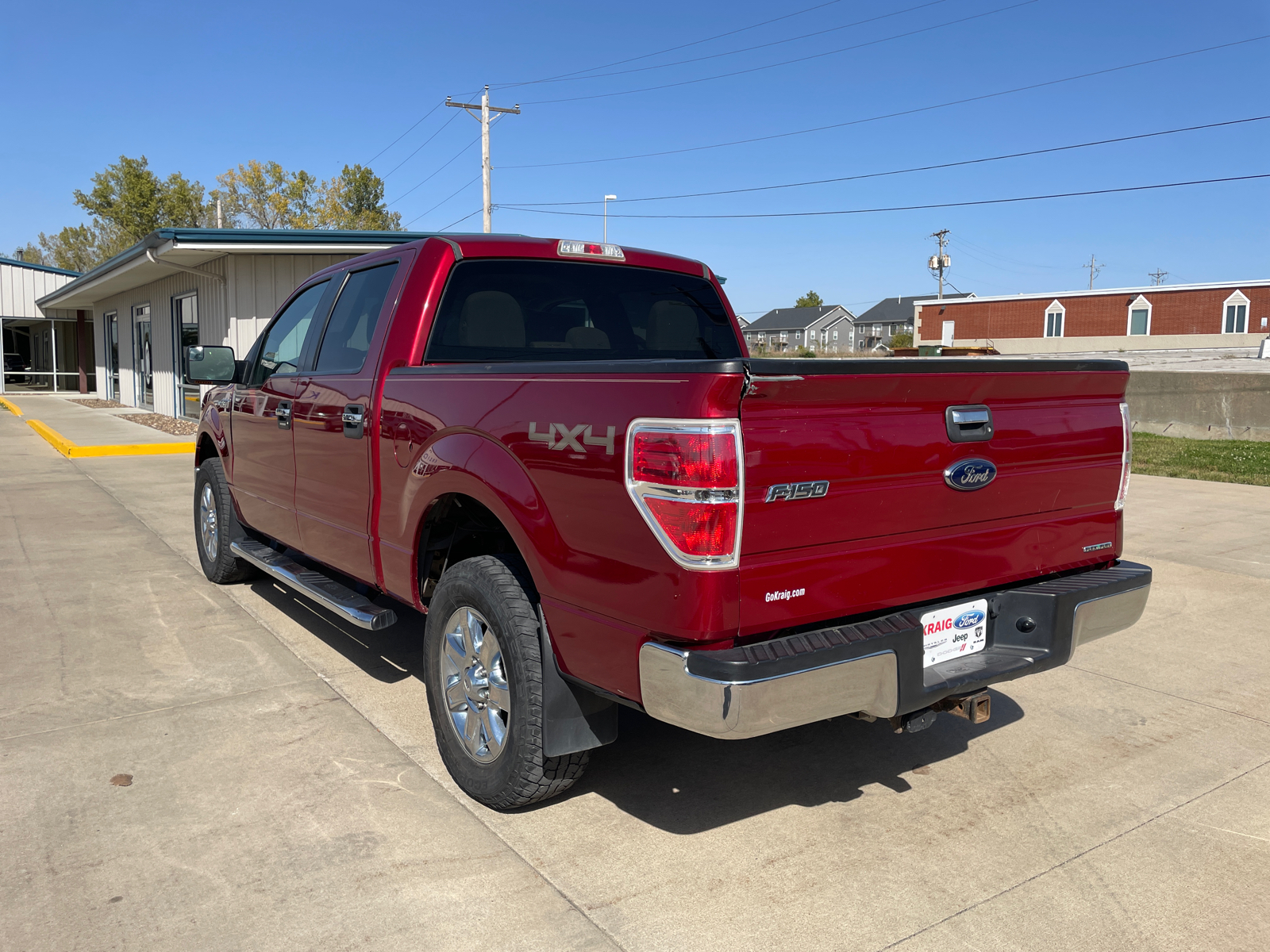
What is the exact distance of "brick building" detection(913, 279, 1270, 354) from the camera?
52.7 m

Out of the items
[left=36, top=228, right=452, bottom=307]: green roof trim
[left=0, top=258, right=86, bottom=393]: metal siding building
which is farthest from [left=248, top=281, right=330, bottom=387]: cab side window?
[left=0, top=258, right=86, bottom=393]: metal siding building

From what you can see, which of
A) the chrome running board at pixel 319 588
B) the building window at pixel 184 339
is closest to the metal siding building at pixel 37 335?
the building window at pixel 184 339

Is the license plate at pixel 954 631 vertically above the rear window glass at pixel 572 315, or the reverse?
the rear window glass at pixel 572 315

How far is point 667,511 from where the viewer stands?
2.48 meters

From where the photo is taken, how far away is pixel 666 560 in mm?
2496

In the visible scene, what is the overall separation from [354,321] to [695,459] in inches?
102

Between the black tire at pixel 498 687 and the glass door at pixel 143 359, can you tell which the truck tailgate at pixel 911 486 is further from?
the glass door at pixel 143 359

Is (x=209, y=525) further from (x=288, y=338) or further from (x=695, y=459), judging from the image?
(x=695, y=459)

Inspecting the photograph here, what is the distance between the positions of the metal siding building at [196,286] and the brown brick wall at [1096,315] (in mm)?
52339

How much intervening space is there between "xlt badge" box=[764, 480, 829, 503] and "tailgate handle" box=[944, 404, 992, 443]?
1.78 ft

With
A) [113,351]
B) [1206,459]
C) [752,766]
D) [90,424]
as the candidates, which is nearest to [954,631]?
[752,766]

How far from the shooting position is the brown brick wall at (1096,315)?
53.8 m

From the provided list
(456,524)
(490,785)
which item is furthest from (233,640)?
(490,785)

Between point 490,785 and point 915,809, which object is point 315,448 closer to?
point 490,785
